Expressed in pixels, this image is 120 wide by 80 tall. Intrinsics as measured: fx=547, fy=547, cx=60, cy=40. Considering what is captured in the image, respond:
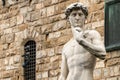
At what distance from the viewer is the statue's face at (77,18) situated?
293 inches

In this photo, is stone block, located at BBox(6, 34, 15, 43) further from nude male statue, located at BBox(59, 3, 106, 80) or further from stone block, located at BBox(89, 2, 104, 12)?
nude male statue, located at BBox(59, 3, 106, 80)

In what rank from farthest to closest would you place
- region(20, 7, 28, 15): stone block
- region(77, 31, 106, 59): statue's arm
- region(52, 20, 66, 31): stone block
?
region(20, 7, 28, 15): stone block → region(52, 20, 66, 31): stone block → region(77, 31, 106, 59): statue's arm

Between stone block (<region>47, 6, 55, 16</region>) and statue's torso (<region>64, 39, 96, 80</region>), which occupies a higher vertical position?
stone block (<region>47, 6, 55, 16</region>)

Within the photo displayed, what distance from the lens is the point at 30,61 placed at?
1379 centimetres

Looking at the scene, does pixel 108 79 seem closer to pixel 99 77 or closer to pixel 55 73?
pixel 99 77

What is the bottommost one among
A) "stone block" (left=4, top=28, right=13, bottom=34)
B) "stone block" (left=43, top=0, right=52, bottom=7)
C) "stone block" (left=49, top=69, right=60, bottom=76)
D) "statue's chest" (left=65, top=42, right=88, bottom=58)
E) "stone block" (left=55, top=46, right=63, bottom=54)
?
"stone block" (left=49, top=69, right=60, bottom=76)

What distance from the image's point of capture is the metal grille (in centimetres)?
1370

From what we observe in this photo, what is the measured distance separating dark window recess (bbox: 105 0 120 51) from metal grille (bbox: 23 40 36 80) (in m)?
2.55

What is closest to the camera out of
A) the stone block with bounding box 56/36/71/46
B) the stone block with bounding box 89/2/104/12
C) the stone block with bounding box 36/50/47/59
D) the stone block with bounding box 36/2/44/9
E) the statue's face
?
the statue's face

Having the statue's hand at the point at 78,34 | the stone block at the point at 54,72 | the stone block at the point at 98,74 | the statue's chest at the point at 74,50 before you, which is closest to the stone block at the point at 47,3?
the stone block at the point at 54,72

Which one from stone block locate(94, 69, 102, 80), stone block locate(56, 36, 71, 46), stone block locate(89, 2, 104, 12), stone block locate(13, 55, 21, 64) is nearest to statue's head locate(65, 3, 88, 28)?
stone block locate(94, 69, 102, 80)

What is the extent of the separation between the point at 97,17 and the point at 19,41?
9.07ft

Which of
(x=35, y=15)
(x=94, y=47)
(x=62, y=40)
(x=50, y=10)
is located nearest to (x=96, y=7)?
(x=62, y=40)

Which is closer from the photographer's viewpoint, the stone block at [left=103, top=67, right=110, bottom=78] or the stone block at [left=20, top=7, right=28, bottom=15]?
the stone block at [left=103, top=67, right=110, bottom=78]
